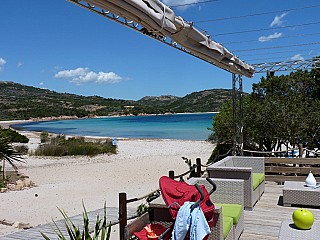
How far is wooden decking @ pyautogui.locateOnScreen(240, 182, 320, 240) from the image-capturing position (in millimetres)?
4156

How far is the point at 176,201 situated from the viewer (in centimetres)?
299

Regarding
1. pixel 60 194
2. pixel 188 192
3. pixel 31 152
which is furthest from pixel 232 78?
pixel 31 152

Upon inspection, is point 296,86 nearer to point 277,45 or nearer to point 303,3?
point 277,45

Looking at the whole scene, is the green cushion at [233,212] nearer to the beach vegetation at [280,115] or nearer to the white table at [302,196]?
the white table at [302,196]

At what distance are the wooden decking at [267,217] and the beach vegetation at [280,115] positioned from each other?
3.65 m

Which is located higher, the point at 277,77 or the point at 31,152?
the point at 277,77

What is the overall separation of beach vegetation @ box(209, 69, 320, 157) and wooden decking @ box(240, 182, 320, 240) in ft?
12.0

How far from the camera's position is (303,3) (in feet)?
24.1

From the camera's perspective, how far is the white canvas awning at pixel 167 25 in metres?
3.15

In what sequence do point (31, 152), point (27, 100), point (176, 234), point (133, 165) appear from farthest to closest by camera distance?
point (27, 100)
point (31, 152)
point (133, 165)
point (176, 234)

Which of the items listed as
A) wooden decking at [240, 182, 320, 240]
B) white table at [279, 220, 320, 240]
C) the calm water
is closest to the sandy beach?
wooden decking at [240, 182, 320, 240]

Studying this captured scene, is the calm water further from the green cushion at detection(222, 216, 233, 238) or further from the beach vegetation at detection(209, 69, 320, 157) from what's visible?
the green cushion at detection(222, 216, 233, 238)

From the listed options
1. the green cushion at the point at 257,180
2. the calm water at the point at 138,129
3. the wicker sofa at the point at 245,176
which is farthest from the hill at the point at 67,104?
the wicker sofa at the point at 245,176

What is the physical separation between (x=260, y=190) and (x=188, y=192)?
332 cm
